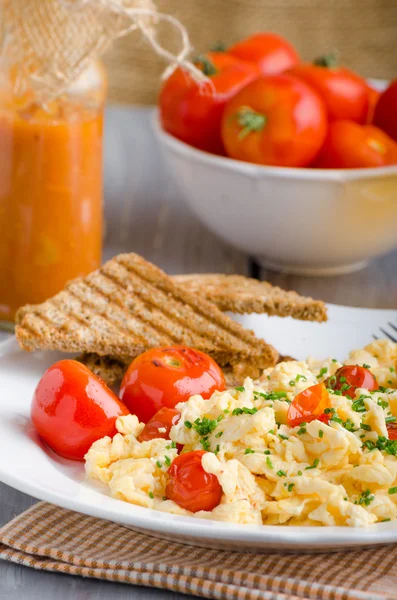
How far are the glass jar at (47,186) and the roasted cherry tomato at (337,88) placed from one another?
62cm

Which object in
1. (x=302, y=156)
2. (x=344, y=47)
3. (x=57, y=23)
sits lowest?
(x=344, y=47)

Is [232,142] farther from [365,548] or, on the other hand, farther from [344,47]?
[344,47]

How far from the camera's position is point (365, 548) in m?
1.42

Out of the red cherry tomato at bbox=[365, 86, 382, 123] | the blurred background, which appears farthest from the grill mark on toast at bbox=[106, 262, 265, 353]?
the blurred background

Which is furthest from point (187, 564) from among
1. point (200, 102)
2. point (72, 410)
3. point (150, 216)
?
point (150, 216)

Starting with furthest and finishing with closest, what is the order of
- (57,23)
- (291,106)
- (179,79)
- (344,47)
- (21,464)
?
(344,47) < (179,79) < (291,106) < (57,23) < (21,464)

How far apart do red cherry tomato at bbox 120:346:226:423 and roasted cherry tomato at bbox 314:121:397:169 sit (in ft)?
2.86

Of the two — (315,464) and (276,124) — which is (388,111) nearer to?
(276,124)

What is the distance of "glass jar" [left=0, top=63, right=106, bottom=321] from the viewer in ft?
7.18

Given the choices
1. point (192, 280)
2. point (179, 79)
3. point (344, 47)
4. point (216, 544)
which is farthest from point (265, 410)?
point (344, 47)

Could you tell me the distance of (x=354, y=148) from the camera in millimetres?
2414

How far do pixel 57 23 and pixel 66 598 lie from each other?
4.28ft

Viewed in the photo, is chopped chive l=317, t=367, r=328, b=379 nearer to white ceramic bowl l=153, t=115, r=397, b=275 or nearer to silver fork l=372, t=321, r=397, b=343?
silver fork l=372, t=321, r=397, b=343

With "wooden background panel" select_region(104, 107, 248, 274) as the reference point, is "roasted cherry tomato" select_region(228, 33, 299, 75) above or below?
above
